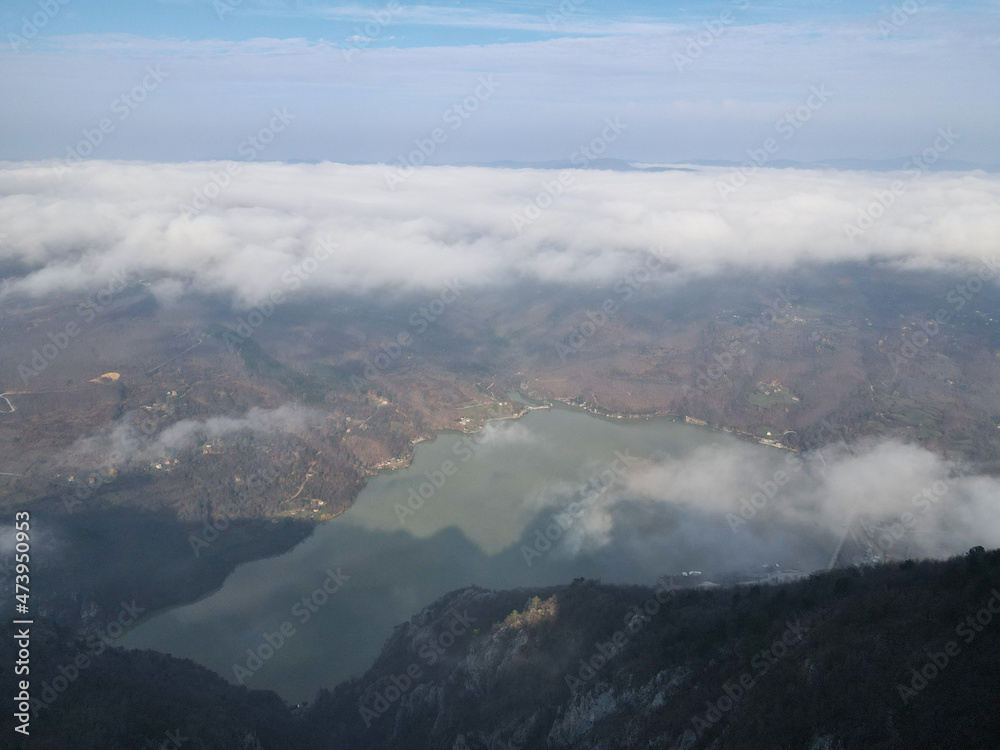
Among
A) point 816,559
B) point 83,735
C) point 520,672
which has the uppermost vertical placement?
point 83,735

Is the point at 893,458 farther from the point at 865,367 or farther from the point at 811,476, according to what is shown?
the point at 865,367

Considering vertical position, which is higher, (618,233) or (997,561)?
(997,561)

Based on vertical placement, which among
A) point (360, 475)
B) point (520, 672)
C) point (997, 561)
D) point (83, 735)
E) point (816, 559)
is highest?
point (997, 561)

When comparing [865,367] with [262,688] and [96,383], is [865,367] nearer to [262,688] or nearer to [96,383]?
[262,688]

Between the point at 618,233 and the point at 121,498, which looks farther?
the point at 618,233

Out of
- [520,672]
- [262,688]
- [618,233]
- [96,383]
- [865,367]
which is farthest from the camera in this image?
[618,233]

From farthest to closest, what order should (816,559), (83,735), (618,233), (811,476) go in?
(618,233) → (811,476) → (816,559) → (83,735)

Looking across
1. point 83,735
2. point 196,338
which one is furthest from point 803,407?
point 196,338

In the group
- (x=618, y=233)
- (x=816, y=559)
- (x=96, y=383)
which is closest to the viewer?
(x=816, y=559)

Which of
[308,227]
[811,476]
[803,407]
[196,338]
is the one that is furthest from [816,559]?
[308,227]
